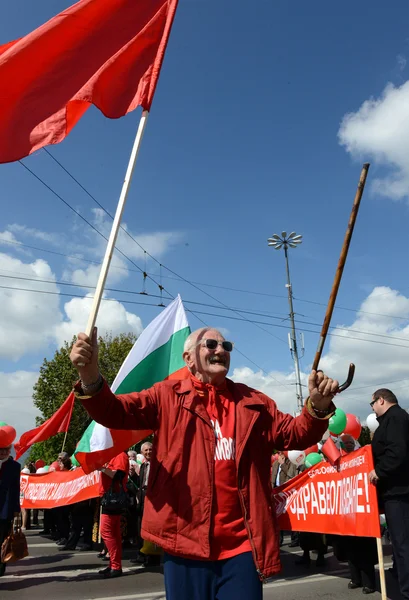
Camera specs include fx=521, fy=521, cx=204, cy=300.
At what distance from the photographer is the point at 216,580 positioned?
2.44m

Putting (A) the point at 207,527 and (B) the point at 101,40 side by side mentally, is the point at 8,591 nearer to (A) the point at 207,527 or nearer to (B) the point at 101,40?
(A) the point at 207,527

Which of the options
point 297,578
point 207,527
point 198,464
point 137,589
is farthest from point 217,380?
point 297,578

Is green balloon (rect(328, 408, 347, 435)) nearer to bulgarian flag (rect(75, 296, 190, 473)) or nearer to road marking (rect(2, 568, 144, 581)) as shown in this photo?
bulgarian flag (rect(75, 296, 190, 473))

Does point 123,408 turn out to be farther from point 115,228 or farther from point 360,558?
point 360,558

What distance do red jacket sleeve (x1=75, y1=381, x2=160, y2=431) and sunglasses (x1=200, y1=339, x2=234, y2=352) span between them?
36 centimetres

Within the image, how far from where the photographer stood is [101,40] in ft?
12.0

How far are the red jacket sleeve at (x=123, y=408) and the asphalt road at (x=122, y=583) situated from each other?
429 cm

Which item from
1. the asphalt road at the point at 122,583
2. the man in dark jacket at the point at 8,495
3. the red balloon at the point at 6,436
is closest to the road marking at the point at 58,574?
the asphalt road at the point at 122,583

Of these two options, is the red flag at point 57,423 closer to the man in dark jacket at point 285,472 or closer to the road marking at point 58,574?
the road marking at point 58,574

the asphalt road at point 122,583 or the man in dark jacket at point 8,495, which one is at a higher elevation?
the man in dark jacket at point 8,495

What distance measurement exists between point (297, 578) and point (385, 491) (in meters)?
2.86

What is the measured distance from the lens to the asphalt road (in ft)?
20.0

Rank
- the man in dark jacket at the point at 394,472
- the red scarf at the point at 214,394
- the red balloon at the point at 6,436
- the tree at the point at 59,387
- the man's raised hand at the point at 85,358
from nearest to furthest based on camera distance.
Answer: the man's raised hand at the point at 85,358 < the red scarf at the point at 214,394 < the man in dark jacket at the point at 394,472 < the red balloon at the point at 6,436 < the tree at the point at 59,387

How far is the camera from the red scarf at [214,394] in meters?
2.81
